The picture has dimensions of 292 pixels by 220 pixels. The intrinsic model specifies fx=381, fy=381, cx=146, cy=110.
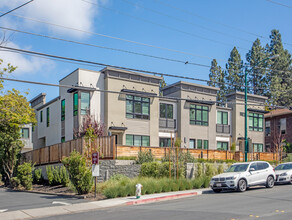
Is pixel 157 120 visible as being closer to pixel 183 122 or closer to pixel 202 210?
pixel 183 122

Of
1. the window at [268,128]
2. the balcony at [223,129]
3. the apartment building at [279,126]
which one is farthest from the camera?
the window at [268,128]

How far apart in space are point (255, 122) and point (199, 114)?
8.81 m

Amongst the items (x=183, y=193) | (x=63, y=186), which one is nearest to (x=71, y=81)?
(x=63, y=186)

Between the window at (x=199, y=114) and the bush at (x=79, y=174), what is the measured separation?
63.1 feet

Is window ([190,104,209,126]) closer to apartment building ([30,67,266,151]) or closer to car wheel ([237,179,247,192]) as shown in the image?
apartment building ([30,67,266,151])

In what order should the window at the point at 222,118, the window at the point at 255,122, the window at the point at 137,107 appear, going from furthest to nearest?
the window at the point at 255,122 → the window at the point at 222,118 → the window at the point at 137,107

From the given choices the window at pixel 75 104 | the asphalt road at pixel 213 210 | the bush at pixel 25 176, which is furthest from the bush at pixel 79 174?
the window at pixel 75 104

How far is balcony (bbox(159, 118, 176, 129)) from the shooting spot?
3606 cm

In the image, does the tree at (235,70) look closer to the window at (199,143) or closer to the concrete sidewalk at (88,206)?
the window at (199,143)

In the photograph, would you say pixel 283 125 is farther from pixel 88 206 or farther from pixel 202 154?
pixel 88 206

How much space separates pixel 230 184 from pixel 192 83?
19.4m

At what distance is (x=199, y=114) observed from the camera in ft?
126

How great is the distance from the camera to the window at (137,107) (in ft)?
109

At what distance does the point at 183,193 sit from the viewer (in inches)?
787
